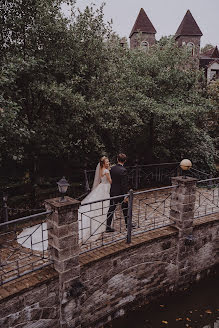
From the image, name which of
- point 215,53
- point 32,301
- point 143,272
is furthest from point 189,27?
point 32,301

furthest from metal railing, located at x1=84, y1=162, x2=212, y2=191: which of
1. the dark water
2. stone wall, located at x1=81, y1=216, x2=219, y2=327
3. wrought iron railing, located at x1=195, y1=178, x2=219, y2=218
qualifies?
the dark water

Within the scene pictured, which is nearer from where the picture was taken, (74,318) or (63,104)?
(74,318)

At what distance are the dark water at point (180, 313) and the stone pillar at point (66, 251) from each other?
1594 mm

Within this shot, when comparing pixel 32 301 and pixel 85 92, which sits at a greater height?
pixel 85 92

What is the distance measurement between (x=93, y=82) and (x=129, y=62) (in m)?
3.26

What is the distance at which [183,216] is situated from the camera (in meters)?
7.53

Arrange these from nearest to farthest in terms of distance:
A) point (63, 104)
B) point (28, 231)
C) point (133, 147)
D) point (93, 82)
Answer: point (28, 231) → point (63, 104) → point (93, 82) → point (133, 147)

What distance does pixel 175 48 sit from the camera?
12.4 meters

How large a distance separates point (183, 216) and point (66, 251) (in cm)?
376

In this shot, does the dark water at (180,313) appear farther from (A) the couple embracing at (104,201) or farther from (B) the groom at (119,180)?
(B) the groom at (119,180)

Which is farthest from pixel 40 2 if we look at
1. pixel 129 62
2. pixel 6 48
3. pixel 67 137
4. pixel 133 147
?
pixel 133 147

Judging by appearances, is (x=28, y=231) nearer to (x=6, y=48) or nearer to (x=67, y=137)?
(x=67, y=137)

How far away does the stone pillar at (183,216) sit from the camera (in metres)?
7.45

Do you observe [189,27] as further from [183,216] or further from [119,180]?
[119,180]
